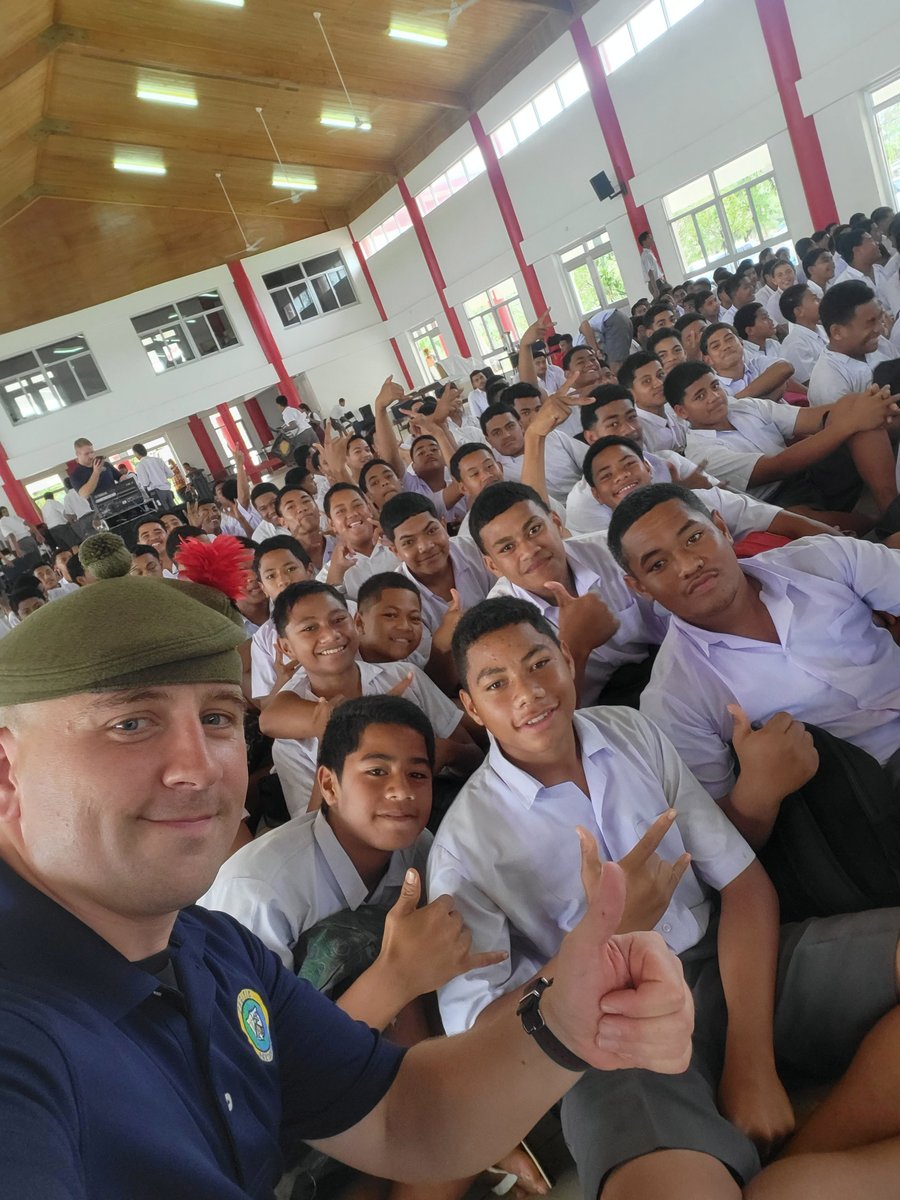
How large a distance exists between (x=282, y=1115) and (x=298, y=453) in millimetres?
8158

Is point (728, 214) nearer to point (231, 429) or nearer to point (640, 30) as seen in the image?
point (640, 30)

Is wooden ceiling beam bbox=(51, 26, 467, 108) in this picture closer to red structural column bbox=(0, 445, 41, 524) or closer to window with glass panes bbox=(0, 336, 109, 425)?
window with glass panes bbox=(0, 336, 109, 425)

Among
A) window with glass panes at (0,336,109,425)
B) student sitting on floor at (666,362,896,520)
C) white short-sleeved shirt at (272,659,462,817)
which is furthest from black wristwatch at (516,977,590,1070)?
window with glass panes at (0,336,109,425)

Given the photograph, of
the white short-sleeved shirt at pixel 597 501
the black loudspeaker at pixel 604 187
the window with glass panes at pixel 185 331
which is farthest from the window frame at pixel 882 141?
the window with glass panes at pixel 185 331

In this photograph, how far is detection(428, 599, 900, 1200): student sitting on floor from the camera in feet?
3.59

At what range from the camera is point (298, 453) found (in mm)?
8594

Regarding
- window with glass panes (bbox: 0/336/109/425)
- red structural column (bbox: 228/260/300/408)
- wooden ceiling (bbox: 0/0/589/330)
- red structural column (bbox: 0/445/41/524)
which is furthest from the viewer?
red structural column (bbox: 228/260/300/408)

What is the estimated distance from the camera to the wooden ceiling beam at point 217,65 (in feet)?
33.2

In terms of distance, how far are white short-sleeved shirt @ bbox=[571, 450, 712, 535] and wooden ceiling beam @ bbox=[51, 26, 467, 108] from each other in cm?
1100

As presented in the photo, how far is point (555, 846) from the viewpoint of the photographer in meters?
1.42

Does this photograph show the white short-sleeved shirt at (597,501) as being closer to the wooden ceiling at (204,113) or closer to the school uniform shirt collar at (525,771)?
the school uniform shirt collar at (525,771)

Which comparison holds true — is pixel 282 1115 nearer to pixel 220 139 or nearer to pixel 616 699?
pixel 616 699

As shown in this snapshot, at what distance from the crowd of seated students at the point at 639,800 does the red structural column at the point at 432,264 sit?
1452 centimetres

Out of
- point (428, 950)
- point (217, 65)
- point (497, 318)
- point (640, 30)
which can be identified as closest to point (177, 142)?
point (217, 65)
